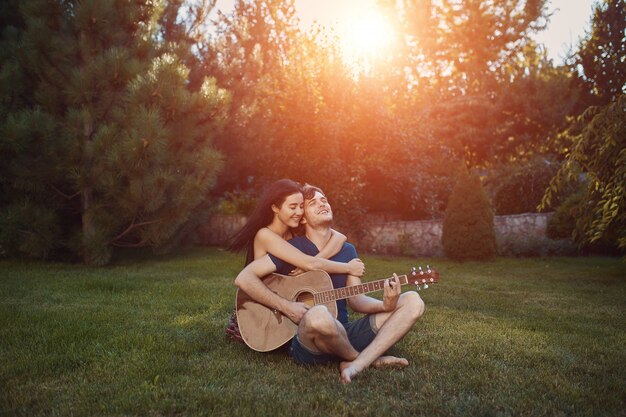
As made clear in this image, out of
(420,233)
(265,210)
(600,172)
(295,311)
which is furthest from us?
(420,233)

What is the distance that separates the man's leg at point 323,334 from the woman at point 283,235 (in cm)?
45

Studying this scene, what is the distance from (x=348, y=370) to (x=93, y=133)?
771cm

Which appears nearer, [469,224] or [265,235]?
[265,235]

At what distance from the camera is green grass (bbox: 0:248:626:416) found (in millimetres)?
2906

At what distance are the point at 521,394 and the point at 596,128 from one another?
549cm

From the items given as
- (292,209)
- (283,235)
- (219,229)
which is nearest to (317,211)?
(292,209)

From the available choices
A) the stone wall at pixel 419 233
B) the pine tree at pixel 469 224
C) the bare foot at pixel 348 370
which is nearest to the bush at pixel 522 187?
the stone wall at pixel 419 233

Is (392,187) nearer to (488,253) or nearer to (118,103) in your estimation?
(488,253)

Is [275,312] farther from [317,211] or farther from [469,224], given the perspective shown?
[469,224]

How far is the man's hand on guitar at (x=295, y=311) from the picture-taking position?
3.44m

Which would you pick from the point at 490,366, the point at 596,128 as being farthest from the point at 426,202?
the point at 490,366

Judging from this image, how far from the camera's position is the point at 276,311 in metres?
3.61

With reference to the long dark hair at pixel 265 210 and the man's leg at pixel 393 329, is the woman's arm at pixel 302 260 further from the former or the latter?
the man's leg at pixel 393 329

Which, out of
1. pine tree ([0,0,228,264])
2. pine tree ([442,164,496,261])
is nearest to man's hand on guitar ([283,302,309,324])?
pine tree ([0,0,228,264])
